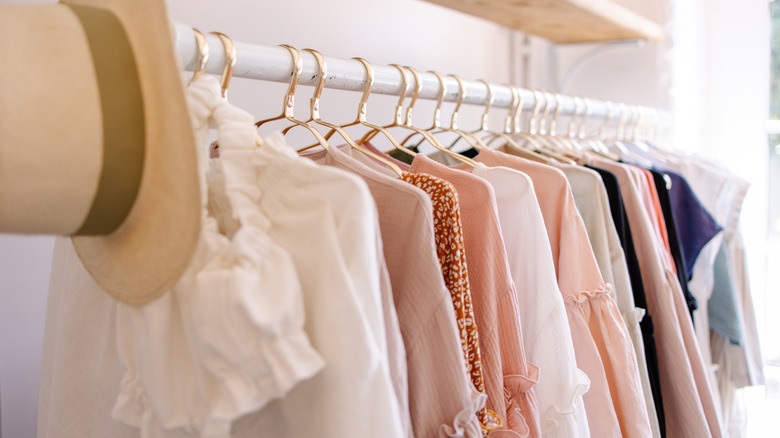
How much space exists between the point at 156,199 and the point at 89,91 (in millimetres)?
93

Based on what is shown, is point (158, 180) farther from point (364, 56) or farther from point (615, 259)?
point (364, 56)

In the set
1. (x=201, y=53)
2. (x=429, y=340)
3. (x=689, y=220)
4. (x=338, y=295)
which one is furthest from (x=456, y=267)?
(x=689, y=220)

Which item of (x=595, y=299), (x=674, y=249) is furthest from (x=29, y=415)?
(x=674, y=249)

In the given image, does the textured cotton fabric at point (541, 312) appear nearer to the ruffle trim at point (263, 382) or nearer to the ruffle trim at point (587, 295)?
the ruffle trim at point (587, 295)

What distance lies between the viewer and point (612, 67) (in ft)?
6.91

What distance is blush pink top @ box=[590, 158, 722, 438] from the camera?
39.6 inches

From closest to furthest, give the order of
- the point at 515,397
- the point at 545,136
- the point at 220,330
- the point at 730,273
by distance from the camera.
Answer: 1. the point at 220,330
2. the point at 515,397
3. the point at 545,136
4. the point at 730,273

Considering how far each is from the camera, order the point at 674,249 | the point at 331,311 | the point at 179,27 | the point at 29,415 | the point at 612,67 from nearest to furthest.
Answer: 1. the point at 331,311
2. the point at 179,27
3. the point at 29,415
4. the point at 674,249
5. the point at 612,67

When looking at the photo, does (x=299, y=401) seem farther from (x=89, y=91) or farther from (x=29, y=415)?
(x=29, y=415)

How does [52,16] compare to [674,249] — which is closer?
[52,16]

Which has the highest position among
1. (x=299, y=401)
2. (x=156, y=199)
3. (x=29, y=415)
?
(x=156, y=199)

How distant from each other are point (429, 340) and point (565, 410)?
9.2 inches

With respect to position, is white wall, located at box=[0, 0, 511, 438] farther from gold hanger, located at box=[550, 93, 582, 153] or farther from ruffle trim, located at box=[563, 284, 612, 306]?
ruffle trim, located at box=[563, 284, 612, 306]

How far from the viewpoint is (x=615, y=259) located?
97cm
